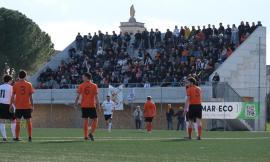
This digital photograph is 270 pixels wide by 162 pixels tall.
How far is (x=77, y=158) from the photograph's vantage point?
13562 mm

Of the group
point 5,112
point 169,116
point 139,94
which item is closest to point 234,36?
point 169,116

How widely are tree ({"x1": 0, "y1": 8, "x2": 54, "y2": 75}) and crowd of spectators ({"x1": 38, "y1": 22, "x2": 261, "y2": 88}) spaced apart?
872 inches

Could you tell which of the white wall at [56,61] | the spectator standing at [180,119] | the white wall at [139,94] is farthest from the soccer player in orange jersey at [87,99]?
the white wall at [56,61]

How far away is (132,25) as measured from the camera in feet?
241

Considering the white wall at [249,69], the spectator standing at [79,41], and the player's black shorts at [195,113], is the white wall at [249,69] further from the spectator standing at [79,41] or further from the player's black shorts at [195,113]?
the player's black shorts at [195,113]

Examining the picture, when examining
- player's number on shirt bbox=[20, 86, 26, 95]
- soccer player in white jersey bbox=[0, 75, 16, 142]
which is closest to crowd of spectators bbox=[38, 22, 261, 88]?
soccer player in white jersey bbox=[0, 75, 16, 142]

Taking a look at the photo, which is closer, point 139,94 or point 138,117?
point 138,117

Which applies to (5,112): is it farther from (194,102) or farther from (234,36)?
(234,36)

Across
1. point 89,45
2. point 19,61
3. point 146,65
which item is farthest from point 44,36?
point 146,65

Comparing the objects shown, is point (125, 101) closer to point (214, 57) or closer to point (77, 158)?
point (214, 57)

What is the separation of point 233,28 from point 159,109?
7367mm

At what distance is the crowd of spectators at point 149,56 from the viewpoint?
1971 inches

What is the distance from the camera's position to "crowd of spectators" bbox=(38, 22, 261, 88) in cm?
5006

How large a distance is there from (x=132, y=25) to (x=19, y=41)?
15.2 metres
